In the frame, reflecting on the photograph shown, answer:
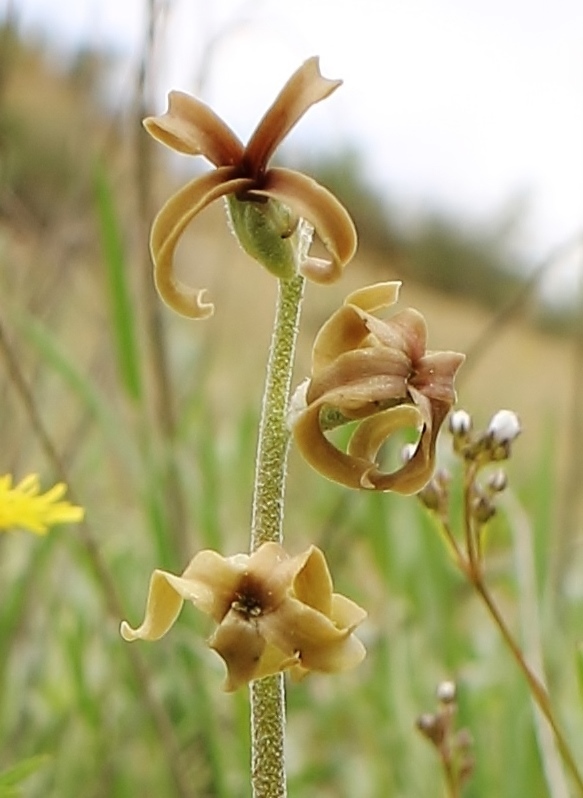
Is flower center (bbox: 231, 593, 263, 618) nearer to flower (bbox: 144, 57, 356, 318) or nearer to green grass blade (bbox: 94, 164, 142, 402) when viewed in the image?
flower (bbox: 144, 57, 356, 318)

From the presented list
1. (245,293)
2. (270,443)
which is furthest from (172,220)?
(245,293)

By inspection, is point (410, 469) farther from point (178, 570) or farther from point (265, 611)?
point (178, 570)

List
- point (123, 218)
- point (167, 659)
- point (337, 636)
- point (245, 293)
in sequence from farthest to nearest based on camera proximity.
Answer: point (245, 293), point (123, 218), point (167, 659), point (337, 636)

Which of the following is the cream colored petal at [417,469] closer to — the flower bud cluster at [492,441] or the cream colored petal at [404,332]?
the cream colored petal at [404,332]

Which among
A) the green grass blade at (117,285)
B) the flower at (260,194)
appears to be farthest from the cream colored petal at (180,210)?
the green grass blade at (117,285)

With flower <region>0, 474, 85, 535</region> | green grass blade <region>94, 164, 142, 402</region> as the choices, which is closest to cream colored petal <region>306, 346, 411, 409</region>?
flower <region>0, 474, 85, 535</region>

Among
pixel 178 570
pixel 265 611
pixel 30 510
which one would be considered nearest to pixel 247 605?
pixel 265 611

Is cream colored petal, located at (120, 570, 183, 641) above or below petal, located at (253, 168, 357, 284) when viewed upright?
below

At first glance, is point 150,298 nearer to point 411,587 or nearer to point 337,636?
point 411,587
